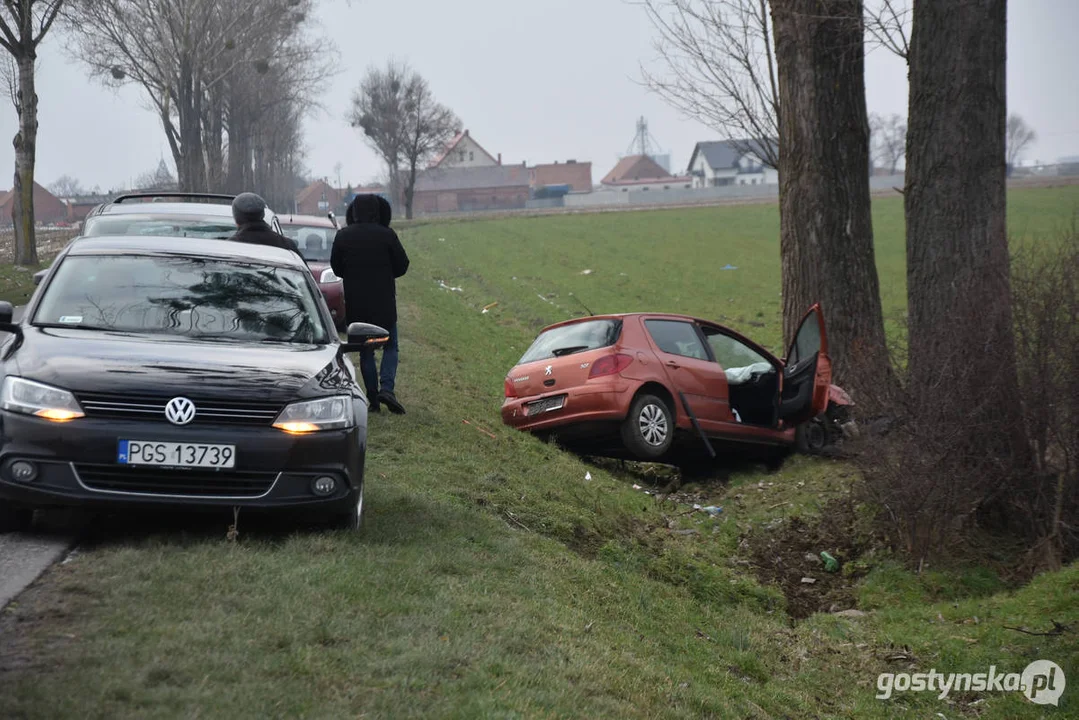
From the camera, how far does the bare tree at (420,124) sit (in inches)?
3937

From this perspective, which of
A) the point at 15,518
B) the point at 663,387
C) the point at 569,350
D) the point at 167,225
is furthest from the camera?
the point at 167,225

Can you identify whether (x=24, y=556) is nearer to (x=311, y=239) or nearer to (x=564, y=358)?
(x=564, y=358)

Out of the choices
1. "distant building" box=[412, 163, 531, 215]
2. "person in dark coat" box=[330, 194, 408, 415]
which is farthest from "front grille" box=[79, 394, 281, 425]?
"distant building" box=[412, 163, 531, 215]

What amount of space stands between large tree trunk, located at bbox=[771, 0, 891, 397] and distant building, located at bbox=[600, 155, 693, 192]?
487 ft

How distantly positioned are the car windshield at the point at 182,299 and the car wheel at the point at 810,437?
22.8 ft

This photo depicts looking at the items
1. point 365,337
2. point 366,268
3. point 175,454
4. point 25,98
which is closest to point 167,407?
point 175,454

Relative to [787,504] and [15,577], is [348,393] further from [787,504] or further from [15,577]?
[787,504]

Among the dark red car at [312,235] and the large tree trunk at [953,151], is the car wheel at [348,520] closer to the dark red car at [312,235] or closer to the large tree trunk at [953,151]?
the large tree trunk at [953,151]

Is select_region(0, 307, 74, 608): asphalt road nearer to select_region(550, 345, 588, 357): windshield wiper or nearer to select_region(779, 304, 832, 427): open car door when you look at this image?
select_region(550, 345, 588, 357): windshield wiper

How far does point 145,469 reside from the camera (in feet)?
19.8

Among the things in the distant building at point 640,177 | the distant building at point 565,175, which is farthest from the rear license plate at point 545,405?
the distant building at point 565,175

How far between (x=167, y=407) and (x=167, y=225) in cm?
739

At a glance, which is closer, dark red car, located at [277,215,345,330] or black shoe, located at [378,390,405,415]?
black shoe, located at [378,390,405,415]

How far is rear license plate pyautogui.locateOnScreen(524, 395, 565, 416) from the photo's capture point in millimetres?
12227
